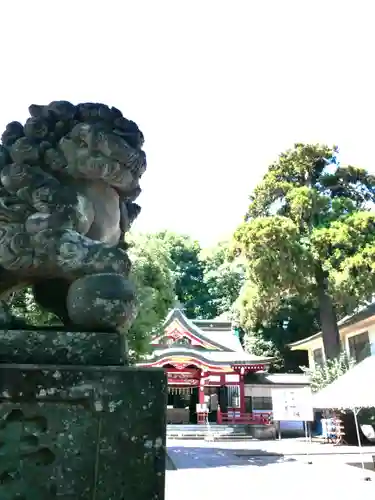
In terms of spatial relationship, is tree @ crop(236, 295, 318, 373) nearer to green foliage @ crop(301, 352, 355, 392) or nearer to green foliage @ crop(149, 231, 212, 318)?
green foliage @ crop(149, 231, 212, 318)

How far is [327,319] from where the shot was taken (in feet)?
60.6

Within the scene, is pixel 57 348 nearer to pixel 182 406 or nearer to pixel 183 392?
pixel 183 392

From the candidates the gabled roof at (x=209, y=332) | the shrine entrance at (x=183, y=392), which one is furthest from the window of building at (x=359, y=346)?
the shrine entrance at (x=183, y=392)

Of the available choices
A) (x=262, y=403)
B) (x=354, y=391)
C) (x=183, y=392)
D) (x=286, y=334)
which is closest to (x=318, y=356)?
(x=262, y=403)

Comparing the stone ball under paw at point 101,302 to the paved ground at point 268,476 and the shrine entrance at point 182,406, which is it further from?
the shrine entrance at point 182,406

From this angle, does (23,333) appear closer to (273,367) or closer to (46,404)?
(46,404)

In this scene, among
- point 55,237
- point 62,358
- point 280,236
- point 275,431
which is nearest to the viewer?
point 62,358

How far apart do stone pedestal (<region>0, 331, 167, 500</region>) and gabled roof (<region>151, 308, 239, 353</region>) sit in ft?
74.6

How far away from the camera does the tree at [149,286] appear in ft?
32.0

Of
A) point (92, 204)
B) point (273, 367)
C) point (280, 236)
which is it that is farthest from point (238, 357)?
point (92, 204)

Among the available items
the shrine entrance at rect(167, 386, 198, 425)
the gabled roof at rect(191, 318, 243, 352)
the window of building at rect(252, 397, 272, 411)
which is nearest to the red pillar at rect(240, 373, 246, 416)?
the window of building at rect(252, 397, 272, 411)

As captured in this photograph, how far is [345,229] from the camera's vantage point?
17.7m

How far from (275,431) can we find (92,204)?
67.0 ft

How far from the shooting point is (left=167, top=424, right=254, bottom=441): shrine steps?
1977 centimetres
